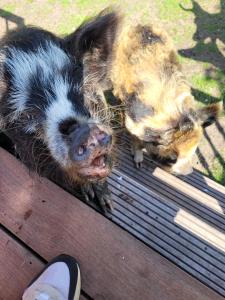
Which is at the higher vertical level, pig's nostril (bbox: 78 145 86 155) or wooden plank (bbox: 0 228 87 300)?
pig's nostril (bbox: 78 145 86 155)

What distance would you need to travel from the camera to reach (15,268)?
6.44 feet

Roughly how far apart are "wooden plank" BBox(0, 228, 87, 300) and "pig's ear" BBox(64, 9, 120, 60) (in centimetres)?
110

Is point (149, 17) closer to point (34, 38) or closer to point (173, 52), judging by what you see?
point (173, 52)

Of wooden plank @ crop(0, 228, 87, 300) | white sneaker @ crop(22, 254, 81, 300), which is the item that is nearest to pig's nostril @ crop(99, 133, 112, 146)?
white sneaker @ crop(22, 254, 81, 300)

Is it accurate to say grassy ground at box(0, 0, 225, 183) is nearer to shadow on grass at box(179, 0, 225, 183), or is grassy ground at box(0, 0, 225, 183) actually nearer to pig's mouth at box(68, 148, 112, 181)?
shadow on grass at box(179, 0, 225, 183)

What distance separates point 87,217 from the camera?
203 centimetres

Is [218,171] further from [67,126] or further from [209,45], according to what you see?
[67,126]

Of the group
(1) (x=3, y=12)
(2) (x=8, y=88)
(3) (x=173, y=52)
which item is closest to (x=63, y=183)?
(2) (x=8, y=88)

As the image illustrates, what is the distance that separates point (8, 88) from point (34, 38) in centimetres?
33

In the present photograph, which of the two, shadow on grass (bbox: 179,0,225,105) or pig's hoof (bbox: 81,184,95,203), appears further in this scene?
shadow on grass (bbox: 179,0,225,105)

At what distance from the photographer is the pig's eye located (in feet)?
6.06

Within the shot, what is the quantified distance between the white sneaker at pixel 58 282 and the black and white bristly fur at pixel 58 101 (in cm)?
42

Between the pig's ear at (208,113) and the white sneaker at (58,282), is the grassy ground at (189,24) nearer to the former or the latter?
the pig's ear at (208,113)

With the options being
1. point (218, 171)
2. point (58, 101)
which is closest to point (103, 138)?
point (58, 101)
